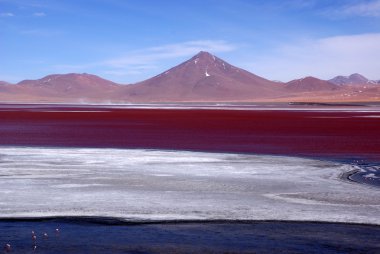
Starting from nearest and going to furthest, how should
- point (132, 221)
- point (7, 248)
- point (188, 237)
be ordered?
point (7, 248)
point (188, 237)
point (132, 221)

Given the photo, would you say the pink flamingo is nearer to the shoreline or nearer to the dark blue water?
the dark blue water

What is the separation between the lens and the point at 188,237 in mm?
8070

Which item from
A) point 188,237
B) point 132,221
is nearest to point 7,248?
point 132,221

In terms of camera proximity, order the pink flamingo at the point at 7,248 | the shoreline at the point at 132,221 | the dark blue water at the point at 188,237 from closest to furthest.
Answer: the pink flamingo at the point at 7,248, the dark blue water at the point at 188,237, the shoreline at the point at 132,221

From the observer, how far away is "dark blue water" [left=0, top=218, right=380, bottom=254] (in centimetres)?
745

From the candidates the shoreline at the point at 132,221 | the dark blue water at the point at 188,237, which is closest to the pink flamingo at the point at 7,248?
the dark blue water at the point at 188,237

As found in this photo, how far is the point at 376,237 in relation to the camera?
8008 millimetres

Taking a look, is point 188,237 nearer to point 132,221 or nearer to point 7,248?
point 132,221

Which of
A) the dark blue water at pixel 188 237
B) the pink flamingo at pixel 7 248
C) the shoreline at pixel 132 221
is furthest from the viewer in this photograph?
the shoreline at pixel 132 221

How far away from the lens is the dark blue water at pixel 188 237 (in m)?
7.45

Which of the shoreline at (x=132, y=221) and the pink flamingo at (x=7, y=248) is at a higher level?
the pink flamingo at (x=7, y=248)

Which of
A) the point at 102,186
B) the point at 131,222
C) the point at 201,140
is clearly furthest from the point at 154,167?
the point at 201,140

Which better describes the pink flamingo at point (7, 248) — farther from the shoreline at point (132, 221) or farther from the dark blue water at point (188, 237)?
the shoreline at point (132, 221)

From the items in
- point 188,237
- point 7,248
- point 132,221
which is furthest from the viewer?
point 132,221
